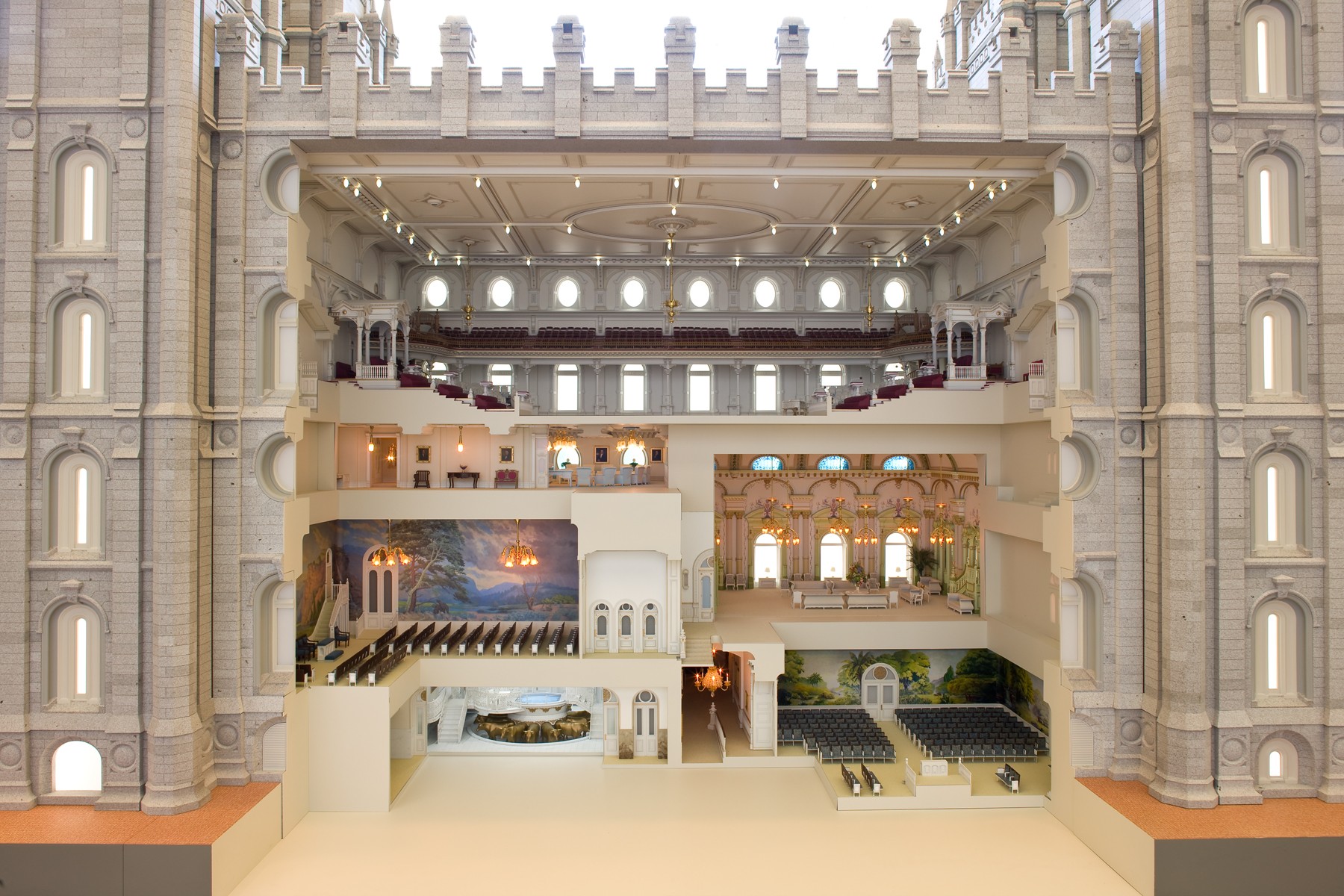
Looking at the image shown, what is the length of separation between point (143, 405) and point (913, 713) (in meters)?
20.2

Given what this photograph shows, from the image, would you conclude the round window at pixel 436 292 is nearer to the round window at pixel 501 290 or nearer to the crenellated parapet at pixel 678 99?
the round window at pixel 501 290

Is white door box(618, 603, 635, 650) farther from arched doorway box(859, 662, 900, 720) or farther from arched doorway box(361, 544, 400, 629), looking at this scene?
arched doorway box(361, 544, 400, 629)

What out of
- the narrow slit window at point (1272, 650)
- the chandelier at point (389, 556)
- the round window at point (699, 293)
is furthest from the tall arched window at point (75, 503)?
the narrow slit window at point (1272, 650)

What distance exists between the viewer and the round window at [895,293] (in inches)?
1115

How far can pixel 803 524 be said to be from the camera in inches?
1120

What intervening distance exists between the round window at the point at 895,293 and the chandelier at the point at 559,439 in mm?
12607

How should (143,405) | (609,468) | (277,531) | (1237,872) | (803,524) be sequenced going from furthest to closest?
(803,524) < (609,468) < (277,531) < (143,405) < (1237,872)

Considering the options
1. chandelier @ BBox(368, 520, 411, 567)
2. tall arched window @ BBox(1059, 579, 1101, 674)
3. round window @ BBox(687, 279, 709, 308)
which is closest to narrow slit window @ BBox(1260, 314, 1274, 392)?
tall arched window @ BBox(1059, 579, 1101, 674)

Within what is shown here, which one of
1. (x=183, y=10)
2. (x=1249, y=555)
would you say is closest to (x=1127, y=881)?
(x=1249, y=555)

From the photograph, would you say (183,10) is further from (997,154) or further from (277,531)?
(997,154)

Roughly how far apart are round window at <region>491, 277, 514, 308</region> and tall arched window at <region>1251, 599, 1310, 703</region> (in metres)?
23.2

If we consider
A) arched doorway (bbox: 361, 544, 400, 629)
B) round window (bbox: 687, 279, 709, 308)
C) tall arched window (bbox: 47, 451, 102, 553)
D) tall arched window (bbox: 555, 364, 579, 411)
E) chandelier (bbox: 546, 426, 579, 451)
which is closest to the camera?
tall arched window (bbox: 47, 451, 102, 553)

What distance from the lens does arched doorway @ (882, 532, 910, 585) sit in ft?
94.3

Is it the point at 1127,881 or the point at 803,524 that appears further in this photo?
the point at 803,524
